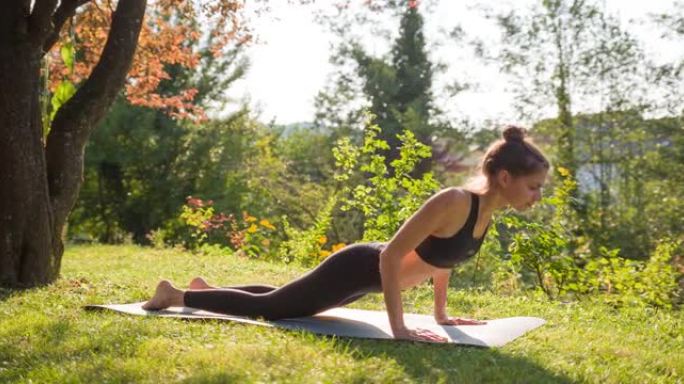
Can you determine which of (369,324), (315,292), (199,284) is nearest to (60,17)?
(199,284)

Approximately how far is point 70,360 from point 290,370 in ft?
3.65

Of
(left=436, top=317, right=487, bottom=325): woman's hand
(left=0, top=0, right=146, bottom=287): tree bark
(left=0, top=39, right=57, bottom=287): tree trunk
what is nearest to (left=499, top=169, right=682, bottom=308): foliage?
(left=436, top=317, right=487, bottom=325): woman's hand

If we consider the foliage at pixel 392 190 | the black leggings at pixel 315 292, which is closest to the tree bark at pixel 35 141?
the black leggings at pixel 315 292

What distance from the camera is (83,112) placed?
6.71m

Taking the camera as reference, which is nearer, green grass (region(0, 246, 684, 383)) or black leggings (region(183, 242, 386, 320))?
green grass (region(0, 246, 684, 383))

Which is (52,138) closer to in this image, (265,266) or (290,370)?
(265,266)

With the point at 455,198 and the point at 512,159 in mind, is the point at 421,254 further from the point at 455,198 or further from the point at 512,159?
the point at 512,159

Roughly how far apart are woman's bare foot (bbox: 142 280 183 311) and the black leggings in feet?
0.49

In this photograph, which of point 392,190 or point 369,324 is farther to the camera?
point 392,190

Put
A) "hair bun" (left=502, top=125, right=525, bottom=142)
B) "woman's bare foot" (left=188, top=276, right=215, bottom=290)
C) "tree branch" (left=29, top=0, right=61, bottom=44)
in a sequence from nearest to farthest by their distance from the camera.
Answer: "hair bun" (left=502, top=125, right=525, bottom=142) < "woman's bare foot" (left=188, top=276, right=215, bottom=290) < "tree branch" (left=29, top=0, right=61, bottom=44)

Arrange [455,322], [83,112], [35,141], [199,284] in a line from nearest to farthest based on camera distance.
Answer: [455,322], [199,284], [35,141], [83,112]

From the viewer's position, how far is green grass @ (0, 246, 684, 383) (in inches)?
133

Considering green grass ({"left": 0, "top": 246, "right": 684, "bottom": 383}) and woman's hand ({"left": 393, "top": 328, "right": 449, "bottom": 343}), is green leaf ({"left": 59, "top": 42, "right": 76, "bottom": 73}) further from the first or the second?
woman's hand ({"left": 393, "top": 328, "right": 449, "bottom": 343})

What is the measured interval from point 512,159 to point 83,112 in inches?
163
